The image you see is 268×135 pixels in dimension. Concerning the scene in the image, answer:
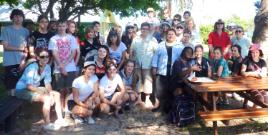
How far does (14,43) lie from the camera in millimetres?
7195

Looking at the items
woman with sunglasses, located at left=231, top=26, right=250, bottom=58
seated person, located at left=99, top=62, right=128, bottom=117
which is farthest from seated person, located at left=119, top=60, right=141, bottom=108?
woman with sunglasses, located at left=231, top=26, right=250, bottom=58

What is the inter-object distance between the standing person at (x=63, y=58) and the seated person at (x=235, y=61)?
3.36m

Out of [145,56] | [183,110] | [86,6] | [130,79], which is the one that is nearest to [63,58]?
[130,79]

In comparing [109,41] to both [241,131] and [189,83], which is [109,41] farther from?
[241,131]

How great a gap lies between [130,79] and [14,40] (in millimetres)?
2450

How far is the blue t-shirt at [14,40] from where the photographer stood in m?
7.14

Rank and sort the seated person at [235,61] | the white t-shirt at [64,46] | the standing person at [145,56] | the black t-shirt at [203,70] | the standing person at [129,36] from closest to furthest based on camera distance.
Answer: the white t-shirt at [64,46], the black t-shirt at [203,70], the standing person at [145,56], the seated person at [235,61], the standing person at [129,36]

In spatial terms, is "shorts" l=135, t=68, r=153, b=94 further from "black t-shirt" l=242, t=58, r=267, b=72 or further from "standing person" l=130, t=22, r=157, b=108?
"black t-shirt" l=242, t=58, r=267, b=72

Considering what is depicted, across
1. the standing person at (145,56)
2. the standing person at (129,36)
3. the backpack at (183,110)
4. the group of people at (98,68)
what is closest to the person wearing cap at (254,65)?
the group of people at (98,68)

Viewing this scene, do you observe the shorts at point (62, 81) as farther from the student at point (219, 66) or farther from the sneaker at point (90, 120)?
the student at point (219, 66)

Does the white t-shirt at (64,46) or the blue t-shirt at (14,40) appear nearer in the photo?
the white t-shirt at (64,46)

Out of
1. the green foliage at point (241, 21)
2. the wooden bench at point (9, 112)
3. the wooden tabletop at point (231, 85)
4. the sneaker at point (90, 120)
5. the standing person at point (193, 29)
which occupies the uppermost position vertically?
the green foliage at point (241, 21)

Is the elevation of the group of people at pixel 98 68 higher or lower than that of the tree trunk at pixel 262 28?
lower

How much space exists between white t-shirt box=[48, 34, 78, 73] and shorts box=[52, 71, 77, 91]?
0.32 feet
